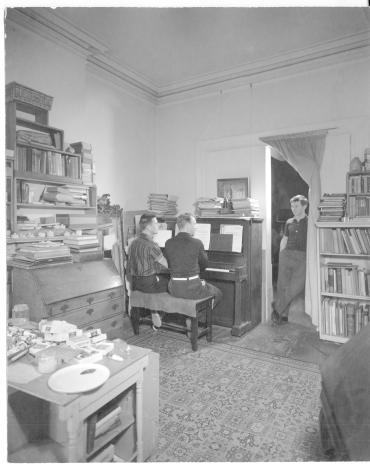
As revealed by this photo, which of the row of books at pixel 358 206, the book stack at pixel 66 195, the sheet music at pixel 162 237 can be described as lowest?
the sheet music at pixel 162 237

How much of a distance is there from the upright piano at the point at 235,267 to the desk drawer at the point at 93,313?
1.19 m

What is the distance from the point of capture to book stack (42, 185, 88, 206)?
3125 mm

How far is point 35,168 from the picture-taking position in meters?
2.97

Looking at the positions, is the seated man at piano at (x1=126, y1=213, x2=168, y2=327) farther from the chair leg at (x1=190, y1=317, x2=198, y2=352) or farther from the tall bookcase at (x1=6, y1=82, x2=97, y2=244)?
the tall bookcase at (x1=6, y1=82, x2=97, y2=244)

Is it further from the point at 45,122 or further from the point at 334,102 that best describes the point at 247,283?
the point at 45,122

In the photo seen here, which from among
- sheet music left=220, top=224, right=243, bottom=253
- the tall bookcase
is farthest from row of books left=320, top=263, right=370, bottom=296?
the tall bookcase

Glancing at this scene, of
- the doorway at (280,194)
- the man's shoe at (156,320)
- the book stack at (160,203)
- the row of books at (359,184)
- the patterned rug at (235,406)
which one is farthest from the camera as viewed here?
the doorway at (280,194)

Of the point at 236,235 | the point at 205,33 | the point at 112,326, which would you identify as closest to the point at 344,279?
the point at 236,235

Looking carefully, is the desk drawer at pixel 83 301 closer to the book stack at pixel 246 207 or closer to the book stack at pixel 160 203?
the book stack at pixel 160 203

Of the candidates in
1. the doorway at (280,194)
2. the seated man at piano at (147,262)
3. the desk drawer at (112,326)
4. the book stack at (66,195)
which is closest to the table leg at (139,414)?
the desk drawer at (112,326)

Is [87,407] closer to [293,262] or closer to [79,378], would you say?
[79,378]

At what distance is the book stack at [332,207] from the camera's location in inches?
138

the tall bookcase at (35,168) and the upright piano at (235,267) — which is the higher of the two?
the tall bookcase at (35,168)

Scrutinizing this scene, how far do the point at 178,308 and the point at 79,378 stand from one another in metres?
1.95
